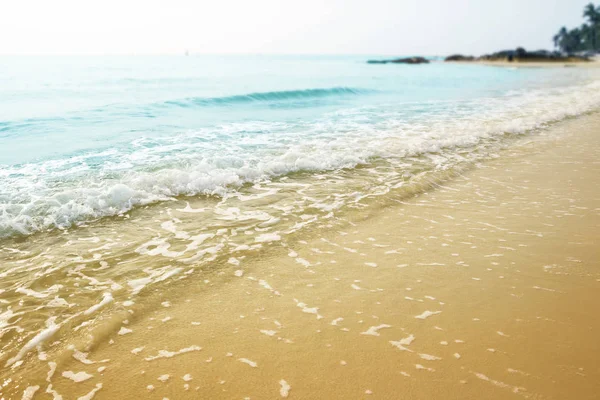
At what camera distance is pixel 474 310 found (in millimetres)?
3672

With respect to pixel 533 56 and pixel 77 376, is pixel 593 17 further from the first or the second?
pixel 77 376

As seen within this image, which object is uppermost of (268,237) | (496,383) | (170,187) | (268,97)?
(268,97)

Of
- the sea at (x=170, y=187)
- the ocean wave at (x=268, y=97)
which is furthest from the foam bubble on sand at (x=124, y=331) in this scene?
the ocean wave at (x=268, y=97)

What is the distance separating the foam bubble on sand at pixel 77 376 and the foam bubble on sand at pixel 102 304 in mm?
770

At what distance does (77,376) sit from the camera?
2955mm

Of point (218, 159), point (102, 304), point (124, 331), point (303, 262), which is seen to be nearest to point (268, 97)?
point (218, 159)

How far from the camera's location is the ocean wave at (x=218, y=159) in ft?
20.7

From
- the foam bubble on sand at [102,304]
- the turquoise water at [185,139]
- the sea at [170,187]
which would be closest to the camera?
the foam bubble on sand at [102,304]

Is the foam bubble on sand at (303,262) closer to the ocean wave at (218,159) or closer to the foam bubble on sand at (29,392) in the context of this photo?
the foam bubble on sand at (29,392)

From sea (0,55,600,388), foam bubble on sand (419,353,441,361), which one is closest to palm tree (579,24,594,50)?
sea (0,55,600,388)

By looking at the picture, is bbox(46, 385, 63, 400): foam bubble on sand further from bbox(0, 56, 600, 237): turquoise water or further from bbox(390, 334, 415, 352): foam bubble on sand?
bbox(0, 56, 600, 237): turquoise water

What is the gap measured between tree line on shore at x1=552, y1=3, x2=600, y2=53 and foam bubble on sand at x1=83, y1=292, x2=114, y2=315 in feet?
472

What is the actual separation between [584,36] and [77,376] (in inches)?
5946

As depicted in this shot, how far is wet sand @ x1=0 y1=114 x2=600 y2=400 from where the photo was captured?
285 cm
